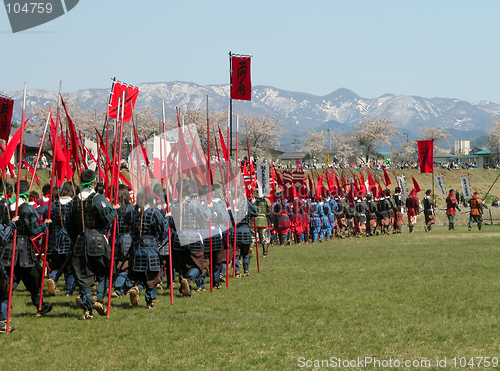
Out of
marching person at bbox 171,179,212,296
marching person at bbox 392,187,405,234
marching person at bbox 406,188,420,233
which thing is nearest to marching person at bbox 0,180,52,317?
marching person at bbox 171,179,212,296

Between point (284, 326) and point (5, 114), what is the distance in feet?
27.4

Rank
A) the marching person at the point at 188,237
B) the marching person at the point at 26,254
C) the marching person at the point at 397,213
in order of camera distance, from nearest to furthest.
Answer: the marching person at the point at 26,254, the marching person at the point at 188,237, the marching person at the point at 397,213

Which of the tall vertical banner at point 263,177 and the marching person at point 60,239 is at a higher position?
the tall vertical banner at point 263,177

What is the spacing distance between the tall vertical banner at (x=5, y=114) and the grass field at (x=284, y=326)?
3.58 metres

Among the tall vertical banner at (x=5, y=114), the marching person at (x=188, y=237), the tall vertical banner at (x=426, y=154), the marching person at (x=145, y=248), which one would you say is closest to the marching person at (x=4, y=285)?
the marching person at (x=145, y=248)

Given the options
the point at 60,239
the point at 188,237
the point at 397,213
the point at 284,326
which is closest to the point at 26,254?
the point at 60,239

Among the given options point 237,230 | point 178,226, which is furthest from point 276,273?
point 178,226

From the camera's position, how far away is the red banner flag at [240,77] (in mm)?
17719

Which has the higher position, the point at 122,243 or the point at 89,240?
the point at 89,240

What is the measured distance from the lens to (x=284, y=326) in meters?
8.18

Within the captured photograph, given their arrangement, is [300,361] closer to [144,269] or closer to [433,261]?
[144,269]

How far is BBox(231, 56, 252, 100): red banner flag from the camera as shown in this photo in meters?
17.7

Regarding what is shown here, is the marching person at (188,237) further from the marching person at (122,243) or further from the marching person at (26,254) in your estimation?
the marching person at (26,254)

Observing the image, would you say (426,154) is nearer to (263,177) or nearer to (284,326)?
(263,177)
